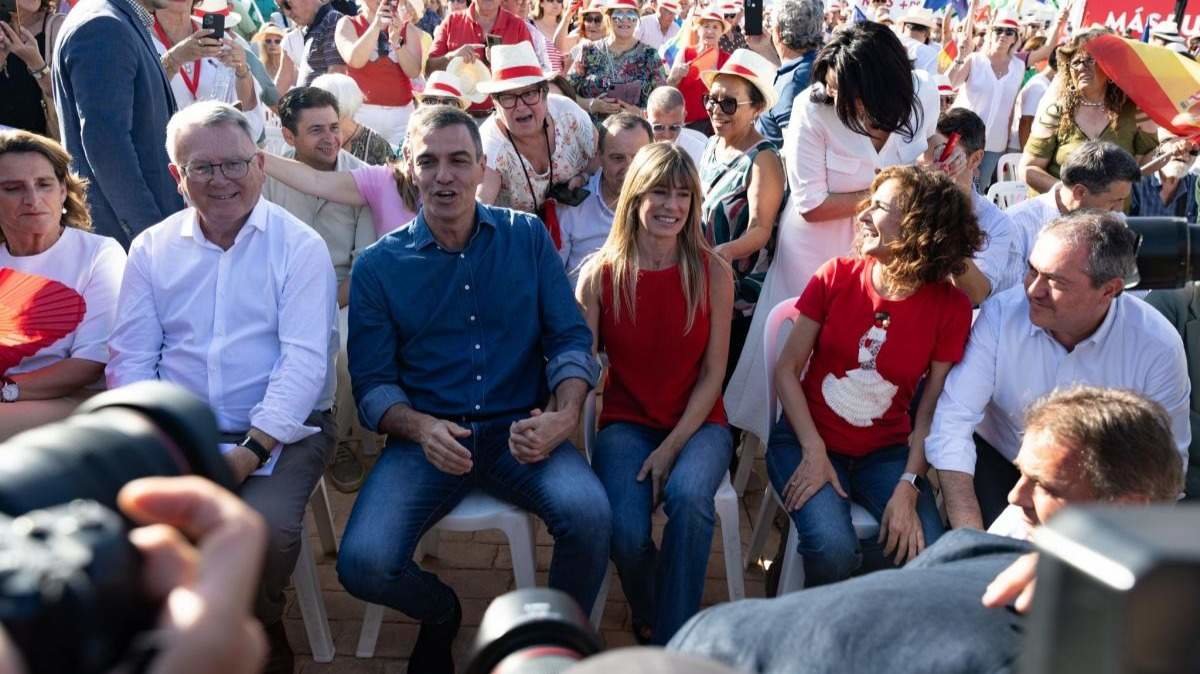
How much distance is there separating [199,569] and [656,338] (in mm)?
2444

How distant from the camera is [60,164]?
3.00m

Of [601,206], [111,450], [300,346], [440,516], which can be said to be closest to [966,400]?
[440,516]

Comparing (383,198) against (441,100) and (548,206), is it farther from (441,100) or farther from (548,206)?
(441,100)

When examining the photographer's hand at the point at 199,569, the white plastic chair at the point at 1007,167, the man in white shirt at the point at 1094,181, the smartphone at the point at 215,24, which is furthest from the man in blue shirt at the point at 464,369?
the white plastic chair at the point at 1007,167

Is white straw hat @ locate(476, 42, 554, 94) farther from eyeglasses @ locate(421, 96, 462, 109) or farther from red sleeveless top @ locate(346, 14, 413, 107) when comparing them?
red sleeveless top @ locate(346, 14, 413, 107)

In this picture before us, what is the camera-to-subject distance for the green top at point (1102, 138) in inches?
192

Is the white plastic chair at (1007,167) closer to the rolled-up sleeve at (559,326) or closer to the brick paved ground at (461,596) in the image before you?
the brick paved ground at (461,596)

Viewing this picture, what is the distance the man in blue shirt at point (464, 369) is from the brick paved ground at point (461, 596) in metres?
0.20

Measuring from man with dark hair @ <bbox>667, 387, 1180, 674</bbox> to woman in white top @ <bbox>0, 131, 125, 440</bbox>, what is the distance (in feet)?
7.05

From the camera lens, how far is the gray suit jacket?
316cm

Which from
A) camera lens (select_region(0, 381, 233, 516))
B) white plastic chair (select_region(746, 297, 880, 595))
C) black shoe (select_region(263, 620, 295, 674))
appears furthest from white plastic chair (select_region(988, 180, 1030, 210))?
camera lens (select_region(0, 381, 233, 516))

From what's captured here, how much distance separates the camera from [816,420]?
3.05m

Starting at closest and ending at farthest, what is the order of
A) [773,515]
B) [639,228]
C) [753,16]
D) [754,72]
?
[639,228] < [773,515] < [754,72] < [753,16]

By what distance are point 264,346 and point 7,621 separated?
2.37 metres
